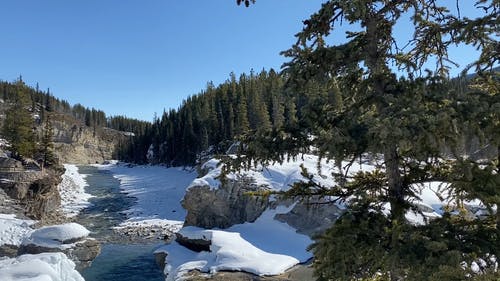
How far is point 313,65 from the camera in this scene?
5.82 meters

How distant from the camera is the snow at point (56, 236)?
74.3 ft

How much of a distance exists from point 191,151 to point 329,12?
76.0m

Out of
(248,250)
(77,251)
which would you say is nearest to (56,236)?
(77,251)

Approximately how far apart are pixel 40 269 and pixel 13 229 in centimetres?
1230

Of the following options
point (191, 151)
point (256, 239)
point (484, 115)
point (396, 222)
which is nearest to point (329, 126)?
point (396, 222)

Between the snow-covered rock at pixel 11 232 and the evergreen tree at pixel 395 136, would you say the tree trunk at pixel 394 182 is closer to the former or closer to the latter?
the evergreen tree at pixel 395 136

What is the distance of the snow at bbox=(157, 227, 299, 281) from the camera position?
54.3 ft

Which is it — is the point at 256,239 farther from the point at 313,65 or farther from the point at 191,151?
the point at 191,151

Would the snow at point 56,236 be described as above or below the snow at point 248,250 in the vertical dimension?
below

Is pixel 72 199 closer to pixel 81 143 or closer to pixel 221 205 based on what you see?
pixel 221 205

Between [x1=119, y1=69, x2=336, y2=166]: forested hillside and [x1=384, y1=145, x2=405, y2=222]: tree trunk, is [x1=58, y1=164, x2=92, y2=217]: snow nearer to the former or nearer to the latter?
[x1=119, y1=69, x2=336, y2=166]: forested hillside

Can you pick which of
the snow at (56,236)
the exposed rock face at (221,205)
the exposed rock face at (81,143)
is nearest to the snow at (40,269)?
the snow at (56,236)

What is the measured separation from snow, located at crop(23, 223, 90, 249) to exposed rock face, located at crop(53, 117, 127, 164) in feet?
304

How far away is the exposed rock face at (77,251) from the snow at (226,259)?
5.17m
